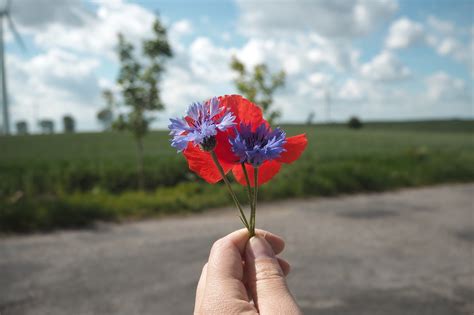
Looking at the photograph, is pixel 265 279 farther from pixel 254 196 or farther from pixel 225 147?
pixel 225 147

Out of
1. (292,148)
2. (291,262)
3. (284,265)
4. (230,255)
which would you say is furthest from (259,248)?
(291,262)

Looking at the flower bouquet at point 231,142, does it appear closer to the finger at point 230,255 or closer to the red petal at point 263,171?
the red petal at point 263,171

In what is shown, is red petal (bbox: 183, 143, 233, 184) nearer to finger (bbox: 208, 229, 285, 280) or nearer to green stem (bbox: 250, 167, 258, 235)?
green stem (bbox: 250, 167, 258, 235)

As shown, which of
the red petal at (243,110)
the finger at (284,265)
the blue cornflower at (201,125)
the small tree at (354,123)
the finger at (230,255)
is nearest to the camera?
the blue cornflower at (201,125)

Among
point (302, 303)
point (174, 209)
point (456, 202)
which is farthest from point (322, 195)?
point (302, 303)

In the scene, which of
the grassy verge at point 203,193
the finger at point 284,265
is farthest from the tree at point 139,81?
the finger at point 284,265

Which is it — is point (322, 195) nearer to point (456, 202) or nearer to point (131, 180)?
point (456, 202)
